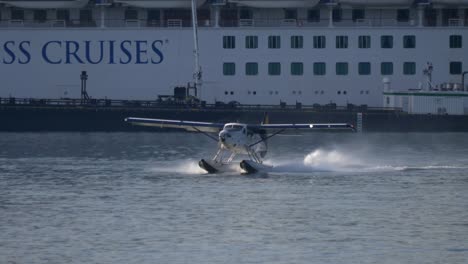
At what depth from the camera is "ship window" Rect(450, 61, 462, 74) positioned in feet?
333

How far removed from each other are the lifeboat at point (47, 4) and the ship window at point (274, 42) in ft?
42.0

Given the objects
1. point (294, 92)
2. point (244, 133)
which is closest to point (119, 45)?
point (294, 92)

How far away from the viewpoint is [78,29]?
335 feet

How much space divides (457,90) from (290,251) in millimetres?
58098

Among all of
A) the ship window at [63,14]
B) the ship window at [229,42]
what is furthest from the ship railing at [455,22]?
the ship window at [63,14]

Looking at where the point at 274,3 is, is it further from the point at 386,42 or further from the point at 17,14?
the point at 17,14

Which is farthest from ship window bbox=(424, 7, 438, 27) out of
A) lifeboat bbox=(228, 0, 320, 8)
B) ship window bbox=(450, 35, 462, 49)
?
lifeboat bbox=(228, 0, 320, 8)

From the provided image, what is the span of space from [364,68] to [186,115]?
12518 mm

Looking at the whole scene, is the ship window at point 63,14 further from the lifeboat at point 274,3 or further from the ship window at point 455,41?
the ship window at point 455,41

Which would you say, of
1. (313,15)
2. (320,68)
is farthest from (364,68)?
(313,15)

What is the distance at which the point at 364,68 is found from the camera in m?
101

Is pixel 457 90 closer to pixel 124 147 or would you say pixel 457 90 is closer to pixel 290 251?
pixel 124 147

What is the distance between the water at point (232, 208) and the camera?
4356 centimetres

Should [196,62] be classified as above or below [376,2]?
below
